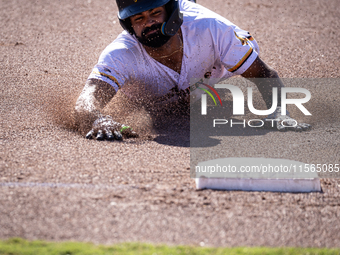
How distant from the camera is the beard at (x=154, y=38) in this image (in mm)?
3017

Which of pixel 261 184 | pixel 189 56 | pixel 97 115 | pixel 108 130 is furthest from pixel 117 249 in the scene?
pixel 189 56

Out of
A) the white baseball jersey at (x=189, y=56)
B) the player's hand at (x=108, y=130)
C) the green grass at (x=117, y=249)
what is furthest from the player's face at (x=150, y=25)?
the green grass at (x=117, y=249)

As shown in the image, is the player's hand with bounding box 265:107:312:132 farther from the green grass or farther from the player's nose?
the green grass

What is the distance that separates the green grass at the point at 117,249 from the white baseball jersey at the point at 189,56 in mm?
1661

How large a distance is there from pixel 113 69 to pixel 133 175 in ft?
3.64

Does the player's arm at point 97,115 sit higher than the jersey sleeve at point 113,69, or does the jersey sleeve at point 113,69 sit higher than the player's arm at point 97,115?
the jersey sleeve at point 113,69

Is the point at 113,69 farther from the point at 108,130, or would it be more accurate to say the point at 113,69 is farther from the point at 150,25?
the point at 108,130

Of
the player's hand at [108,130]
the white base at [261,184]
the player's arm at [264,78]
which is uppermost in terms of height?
the player's arm at [264,78]

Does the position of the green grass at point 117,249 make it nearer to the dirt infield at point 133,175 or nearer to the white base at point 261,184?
the dirt infield at point 133,175

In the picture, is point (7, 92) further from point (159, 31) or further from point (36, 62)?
point (159, 31)

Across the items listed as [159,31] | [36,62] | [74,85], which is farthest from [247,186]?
[36,62]

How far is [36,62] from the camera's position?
4527mm

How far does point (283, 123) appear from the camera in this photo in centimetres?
302

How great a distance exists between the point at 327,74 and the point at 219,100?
4.61 feet
